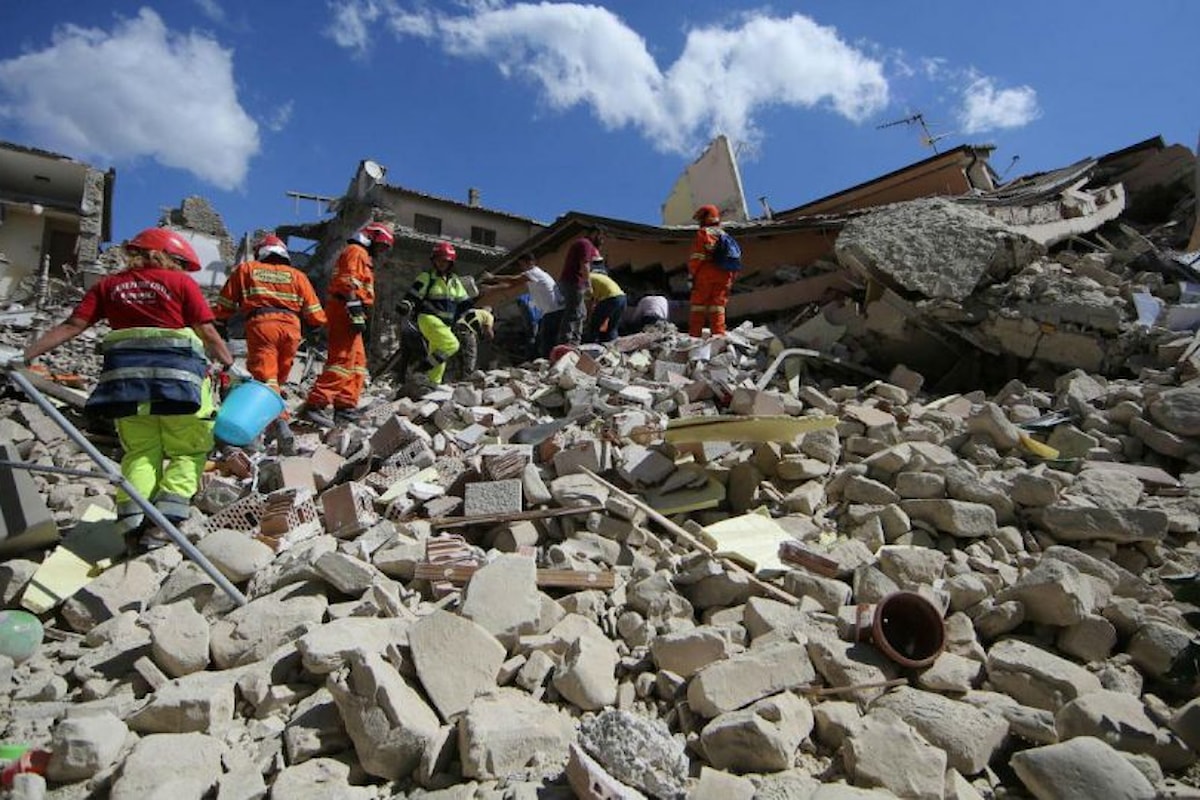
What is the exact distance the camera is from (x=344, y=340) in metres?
5.55

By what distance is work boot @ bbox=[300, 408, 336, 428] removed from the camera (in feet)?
17.5

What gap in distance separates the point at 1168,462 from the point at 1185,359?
122cm

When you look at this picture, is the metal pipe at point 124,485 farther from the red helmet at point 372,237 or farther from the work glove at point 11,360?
the red helmet at point 372,237

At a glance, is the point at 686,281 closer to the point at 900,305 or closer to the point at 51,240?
the point at 900,305

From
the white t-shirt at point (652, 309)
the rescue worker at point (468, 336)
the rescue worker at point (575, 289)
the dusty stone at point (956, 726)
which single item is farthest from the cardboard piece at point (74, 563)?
the white t-shirt at point (652, 309)

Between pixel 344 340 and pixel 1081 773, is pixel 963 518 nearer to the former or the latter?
pixel 1081 773

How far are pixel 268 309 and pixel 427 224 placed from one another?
51.0ft

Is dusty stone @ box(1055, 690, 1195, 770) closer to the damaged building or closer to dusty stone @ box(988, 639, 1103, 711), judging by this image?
dusty stone @ box(988, 639, 1103, 711)

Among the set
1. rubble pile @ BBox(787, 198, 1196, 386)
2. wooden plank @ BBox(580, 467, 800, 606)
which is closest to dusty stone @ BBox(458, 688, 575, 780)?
wooden plank @ BBox(580, 467, 800, 606)

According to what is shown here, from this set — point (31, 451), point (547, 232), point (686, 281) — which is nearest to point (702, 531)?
point (31, 451)

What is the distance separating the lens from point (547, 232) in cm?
1098

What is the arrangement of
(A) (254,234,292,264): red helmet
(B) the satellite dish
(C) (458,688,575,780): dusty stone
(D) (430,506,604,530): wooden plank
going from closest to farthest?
(C) (458,688,575,780): dusty stone → (D) (430,506,604,530): wooden plank → (A) (254,234,292,264): red helmet → (B) the satellite dish

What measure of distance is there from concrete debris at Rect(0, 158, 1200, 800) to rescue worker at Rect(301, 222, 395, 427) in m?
0.59

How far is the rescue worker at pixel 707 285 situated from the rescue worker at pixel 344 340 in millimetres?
3488
